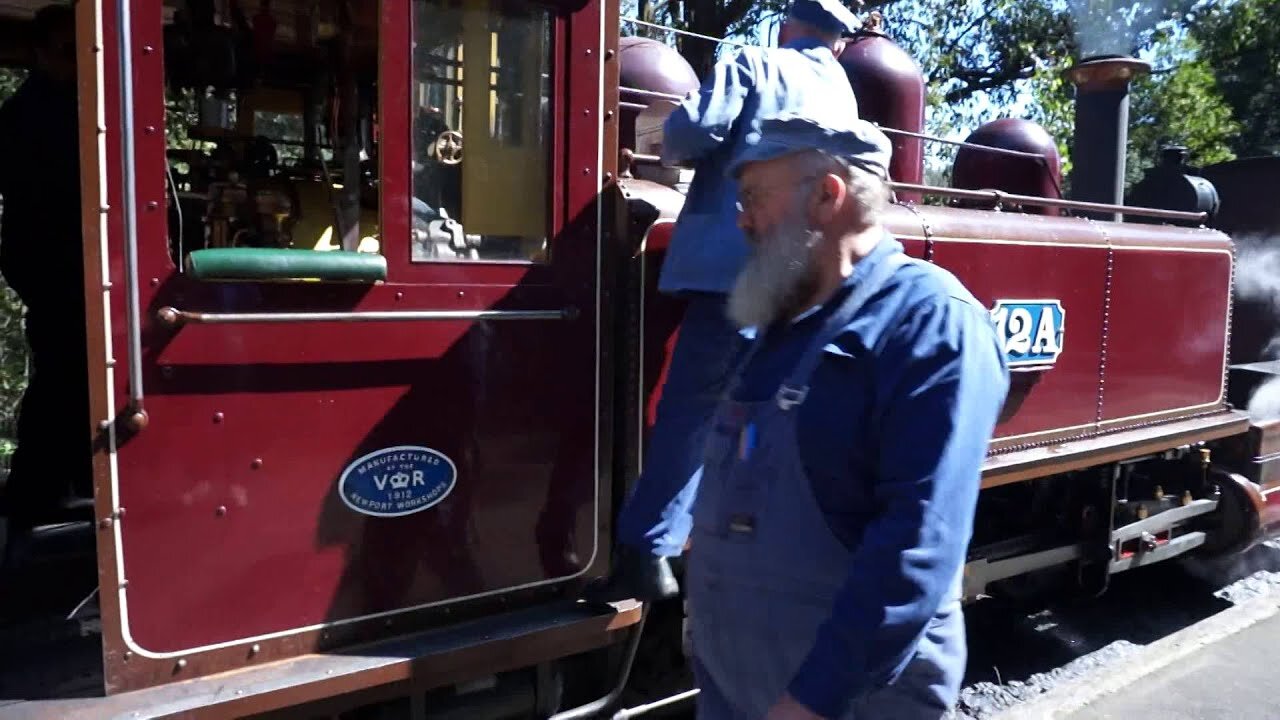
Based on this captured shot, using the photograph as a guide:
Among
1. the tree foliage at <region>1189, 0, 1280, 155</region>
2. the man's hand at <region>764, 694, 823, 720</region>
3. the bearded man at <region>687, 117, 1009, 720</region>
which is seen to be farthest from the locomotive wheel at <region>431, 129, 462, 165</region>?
the tree foliage at <region>1189, 0, 1280, 155</region>

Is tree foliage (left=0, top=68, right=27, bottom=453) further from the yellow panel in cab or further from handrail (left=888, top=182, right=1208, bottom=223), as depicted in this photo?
handrail (left=888, top=182, right=1208, bottom=223)

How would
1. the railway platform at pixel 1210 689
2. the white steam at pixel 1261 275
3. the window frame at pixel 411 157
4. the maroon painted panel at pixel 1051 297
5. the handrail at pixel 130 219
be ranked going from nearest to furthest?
1. the handrail at pixel 130 219
2. the window frame at pixel 411 157
3. the maroon painted panel at pixel 1051 297
4. the railway platform at pixel 1210 689
5. the white steam at pixel 1261 275

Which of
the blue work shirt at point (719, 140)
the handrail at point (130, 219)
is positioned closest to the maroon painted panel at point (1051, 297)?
the blue work shirt at point (719, 140)

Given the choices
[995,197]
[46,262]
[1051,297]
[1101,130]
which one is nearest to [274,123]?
[46,262]

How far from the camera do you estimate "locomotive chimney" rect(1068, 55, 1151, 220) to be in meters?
5.59

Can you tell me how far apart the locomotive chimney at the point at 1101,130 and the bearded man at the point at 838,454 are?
14.7ft

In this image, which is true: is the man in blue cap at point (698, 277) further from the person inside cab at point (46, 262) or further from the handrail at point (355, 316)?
the person inside cab at point (46, 262)

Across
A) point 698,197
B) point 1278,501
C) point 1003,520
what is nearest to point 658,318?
point 698,197

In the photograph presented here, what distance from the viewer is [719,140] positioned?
2518mm

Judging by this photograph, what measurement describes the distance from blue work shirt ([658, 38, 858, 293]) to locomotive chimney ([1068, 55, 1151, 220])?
3.61m

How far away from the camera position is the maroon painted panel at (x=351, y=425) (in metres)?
2.15

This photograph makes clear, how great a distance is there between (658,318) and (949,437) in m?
1.47

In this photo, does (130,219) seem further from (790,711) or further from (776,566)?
(790,711)

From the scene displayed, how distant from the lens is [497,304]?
2.58 m
